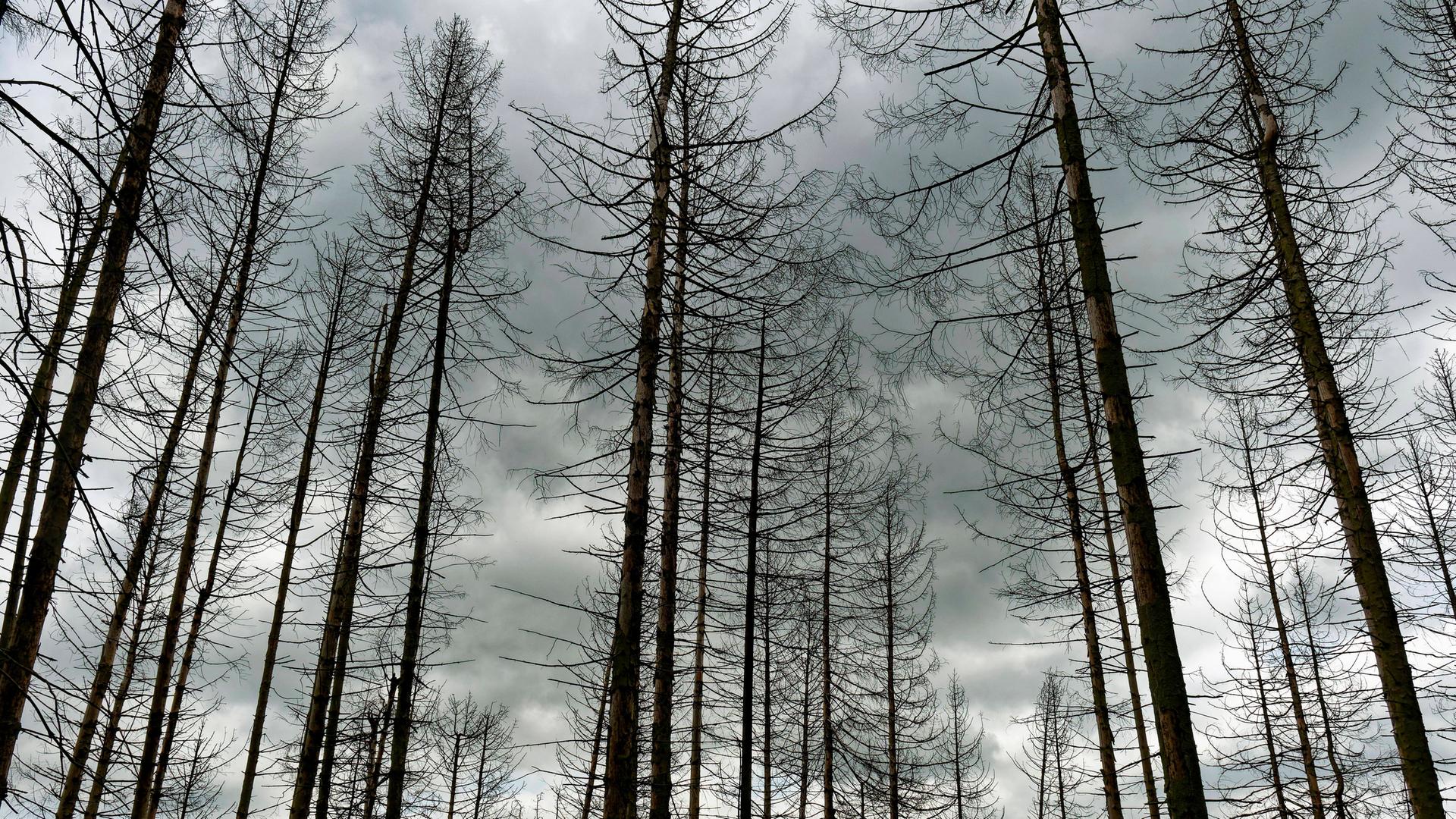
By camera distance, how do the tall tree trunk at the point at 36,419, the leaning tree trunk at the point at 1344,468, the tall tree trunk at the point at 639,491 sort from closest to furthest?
the tall tree trunk at the point at 36,419 → the tall tree trunk at the point at 639,491 → the leaning tree trunk at the point at 1344,468

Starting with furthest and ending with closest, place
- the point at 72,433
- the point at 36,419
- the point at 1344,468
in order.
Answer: the point at 1344,468, the point at 72,433, the point at 36,419

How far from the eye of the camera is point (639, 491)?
7184mm

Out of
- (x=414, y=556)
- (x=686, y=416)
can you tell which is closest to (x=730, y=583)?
(x=686, y=416)

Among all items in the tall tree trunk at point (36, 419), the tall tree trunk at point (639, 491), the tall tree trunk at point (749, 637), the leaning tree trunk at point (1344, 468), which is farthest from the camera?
the tall tree trunk at point (749, 637)

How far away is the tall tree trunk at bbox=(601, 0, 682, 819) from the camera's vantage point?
21.5 ft

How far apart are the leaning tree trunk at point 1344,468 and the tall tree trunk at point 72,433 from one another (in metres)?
11.0

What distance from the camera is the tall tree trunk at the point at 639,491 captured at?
21.5 feet

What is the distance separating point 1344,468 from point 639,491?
790 centimetres

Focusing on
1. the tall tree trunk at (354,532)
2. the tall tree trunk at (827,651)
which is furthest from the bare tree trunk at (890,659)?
the tall tree trunk at (354,532)

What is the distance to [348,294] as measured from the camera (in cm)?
1295

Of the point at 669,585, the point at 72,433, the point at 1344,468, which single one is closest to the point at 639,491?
the point at 669,585

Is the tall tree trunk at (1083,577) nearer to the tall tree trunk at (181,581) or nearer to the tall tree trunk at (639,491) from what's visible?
the tall tree trunk at (639,491)

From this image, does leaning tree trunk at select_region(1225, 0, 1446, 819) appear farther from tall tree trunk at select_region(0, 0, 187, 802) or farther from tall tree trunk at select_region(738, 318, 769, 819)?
tall tree trunk at select_region(0, 0, 187, 802)

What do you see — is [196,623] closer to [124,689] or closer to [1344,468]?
[124,689]
